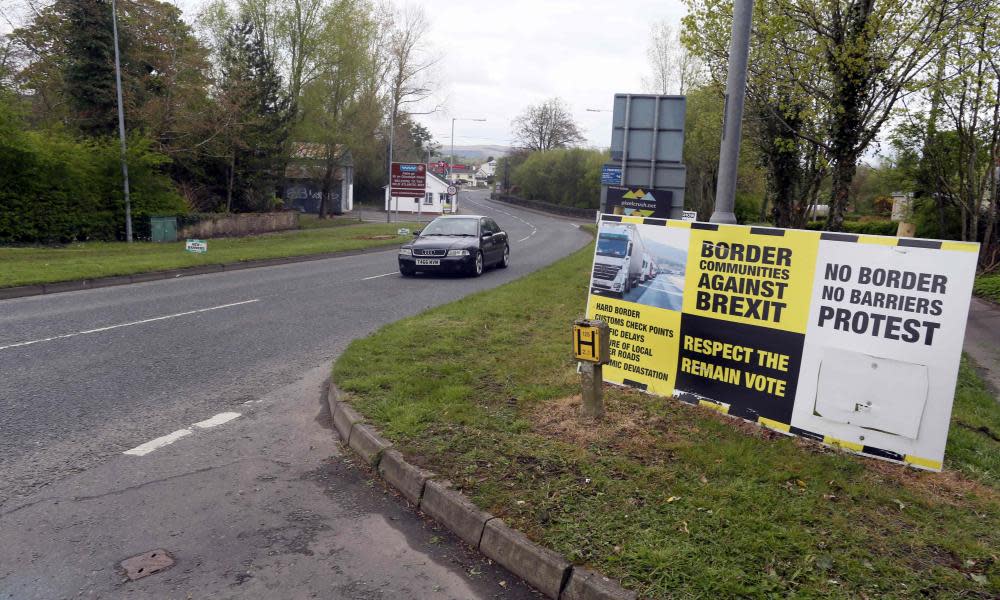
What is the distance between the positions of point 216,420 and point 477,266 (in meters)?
11.4

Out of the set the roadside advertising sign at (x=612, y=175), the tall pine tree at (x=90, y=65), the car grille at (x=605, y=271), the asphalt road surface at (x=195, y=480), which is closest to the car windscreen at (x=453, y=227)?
the roadside advertising sign at (x=612, y=175)

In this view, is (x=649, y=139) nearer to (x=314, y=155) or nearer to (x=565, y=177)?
(x=314, y=155)

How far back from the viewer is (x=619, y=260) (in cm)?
615

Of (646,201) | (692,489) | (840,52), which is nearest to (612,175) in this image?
(646,201)

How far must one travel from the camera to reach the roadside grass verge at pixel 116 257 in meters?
14.1

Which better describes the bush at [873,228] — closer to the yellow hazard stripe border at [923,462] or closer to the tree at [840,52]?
the tree at [840,52]

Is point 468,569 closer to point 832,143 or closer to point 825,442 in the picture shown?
point 825,442

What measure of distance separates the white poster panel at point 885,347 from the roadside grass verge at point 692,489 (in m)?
0.24

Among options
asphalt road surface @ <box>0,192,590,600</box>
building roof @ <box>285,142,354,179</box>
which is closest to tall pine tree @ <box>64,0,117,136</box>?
building roof @ <box>285,142,354,179</box>

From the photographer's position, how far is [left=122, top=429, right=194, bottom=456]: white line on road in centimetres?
501

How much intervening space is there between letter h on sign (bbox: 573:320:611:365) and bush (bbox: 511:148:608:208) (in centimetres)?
6204

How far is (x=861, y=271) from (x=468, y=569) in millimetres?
3399

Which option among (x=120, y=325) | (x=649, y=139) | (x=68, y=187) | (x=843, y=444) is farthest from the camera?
(x=68, y=187)

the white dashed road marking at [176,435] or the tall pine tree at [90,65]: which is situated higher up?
the tall pine tree at [90,65]
